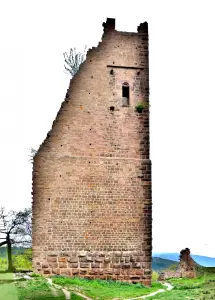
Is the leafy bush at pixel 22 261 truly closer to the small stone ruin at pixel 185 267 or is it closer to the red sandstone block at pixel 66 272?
the small stone ruin at pixel 185 267

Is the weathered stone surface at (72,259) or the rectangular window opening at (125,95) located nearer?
the weathered stone surface at (72,259)

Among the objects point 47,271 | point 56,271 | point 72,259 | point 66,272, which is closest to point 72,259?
point 72,259

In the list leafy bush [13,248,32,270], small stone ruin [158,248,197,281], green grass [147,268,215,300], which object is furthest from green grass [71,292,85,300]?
small stone ruin [158,248,197,281]

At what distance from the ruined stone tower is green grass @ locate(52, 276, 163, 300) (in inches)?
14.5

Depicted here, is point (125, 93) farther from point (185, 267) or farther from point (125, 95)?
point (185, 267)

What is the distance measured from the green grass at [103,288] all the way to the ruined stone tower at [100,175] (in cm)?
37

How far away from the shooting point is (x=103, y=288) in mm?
16266

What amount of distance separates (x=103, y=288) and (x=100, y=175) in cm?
382

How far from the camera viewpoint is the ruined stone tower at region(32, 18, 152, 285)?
17.2m

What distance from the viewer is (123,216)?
58.6 ft

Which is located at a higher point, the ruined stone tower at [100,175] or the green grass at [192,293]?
the ruined stone tower at [100,175]

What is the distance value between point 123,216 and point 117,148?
2366mm

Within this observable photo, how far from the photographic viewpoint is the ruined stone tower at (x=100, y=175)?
679 inches

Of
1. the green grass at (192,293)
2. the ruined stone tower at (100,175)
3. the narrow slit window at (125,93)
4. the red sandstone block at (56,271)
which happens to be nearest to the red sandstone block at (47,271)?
the ruined stone tower at (100,175)
